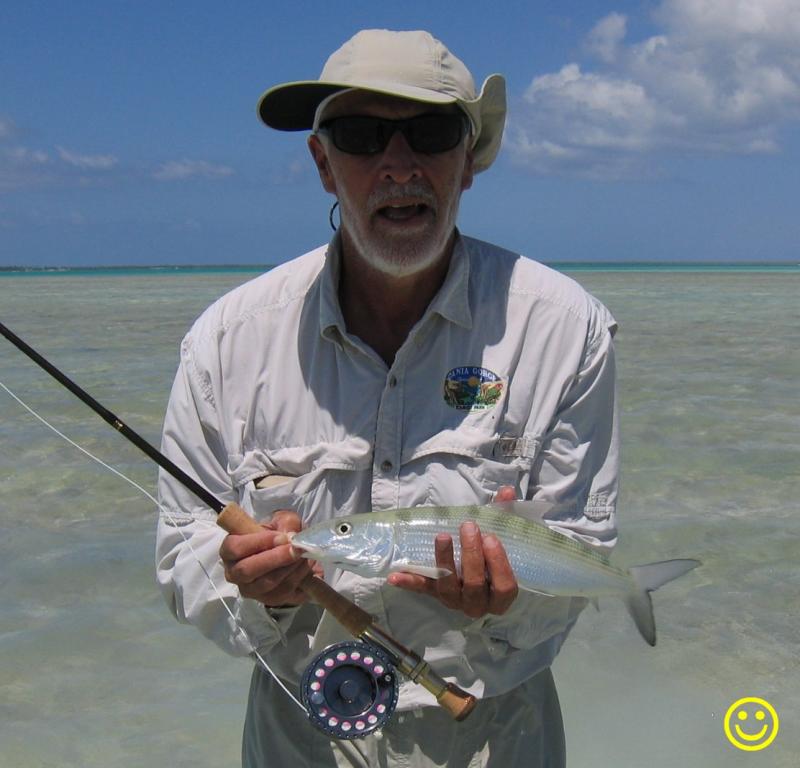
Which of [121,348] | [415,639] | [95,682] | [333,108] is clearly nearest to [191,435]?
[415,639]

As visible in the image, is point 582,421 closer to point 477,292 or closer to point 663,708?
point 477,292

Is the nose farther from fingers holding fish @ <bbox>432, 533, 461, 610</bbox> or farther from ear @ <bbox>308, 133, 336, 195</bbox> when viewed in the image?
fingers holding fish @ <bbox>432, 533, 461, 610</bbox>

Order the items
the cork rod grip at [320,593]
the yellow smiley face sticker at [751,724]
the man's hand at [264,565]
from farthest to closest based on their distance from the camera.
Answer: the yellow smiley face sticker at [751,724] < the cork rod grip at [320,593] < the man's hand at [264,565]

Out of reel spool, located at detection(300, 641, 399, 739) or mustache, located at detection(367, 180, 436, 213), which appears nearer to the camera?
reel spool, located at detection(300, 641, 399, 739)

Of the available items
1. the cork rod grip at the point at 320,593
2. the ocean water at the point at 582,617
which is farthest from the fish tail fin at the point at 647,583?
the ocean water at the point at 582,617

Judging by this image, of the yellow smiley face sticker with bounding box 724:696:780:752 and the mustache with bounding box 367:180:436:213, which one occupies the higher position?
the mustache with bounding box 367:180:436:213

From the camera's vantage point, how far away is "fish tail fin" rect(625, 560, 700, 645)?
2342 millimetres

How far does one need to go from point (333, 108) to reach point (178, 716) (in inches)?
96.9

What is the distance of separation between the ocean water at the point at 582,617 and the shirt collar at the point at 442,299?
6.48 ft

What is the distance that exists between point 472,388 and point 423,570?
0.45m

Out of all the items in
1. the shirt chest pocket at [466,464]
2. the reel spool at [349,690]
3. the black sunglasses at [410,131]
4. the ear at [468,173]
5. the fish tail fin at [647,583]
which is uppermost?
the black sunglasses at [410,131]

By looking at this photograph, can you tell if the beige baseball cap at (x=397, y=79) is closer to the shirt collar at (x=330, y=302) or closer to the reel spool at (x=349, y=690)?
the shirt collar at (x=330, y=302)

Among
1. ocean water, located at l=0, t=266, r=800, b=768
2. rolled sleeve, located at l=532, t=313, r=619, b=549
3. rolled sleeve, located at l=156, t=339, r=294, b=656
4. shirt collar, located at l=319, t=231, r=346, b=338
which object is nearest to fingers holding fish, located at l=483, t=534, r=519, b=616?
rolled sleeve, located at l=532, t=313, r=619, b=549

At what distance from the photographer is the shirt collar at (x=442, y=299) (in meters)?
2.34
